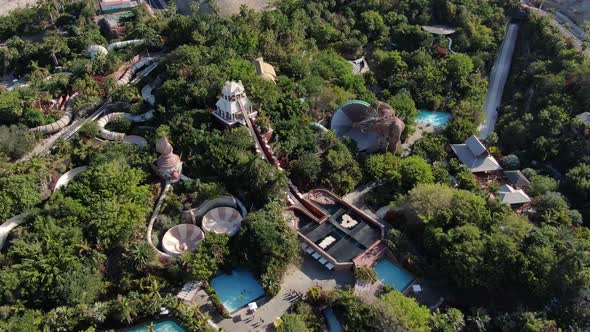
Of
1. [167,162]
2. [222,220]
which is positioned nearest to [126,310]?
[222,220]

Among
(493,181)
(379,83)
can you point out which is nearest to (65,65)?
(379,83)

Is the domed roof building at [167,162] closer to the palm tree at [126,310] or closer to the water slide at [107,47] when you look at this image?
the palm tree at [126,310]

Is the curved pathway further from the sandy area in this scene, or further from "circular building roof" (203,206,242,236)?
the sandy area

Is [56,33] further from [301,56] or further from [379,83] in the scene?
[379,83]

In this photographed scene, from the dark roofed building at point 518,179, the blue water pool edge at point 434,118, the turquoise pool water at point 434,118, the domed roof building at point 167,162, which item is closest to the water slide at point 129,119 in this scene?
the domed roof building at point 167,162

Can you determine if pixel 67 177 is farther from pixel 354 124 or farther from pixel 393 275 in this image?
pixel 393 275

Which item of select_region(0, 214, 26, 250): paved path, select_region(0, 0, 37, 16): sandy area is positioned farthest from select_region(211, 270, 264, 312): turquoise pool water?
select_region(0, 0, 37, 16): sandy area
